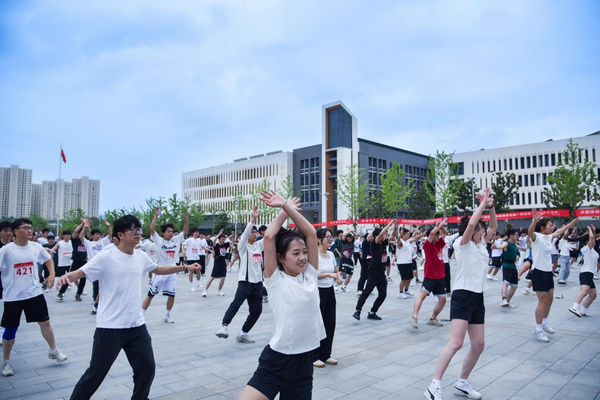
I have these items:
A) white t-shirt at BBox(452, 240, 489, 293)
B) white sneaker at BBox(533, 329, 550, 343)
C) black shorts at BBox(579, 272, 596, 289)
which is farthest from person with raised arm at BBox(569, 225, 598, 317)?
white t-shirt at BBox(452, 240, 489, 293)

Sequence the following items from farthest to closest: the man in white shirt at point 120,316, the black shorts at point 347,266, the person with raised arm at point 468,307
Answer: the black shorts at point 347,266 < the person with raised arm at point 468,307 < the man in white shirt at point 120,316

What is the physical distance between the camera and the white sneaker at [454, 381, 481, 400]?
176 inches

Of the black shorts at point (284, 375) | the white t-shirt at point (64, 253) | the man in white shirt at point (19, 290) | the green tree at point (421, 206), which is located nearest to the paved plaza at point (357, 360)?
the man in white shirt at point (19, 290)

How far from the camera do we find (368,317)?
8.98 meters

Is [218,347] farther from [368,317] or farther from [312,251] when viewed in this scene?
[312,251]

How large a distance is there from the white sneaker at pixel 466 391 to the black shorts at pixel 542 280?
3.34 m

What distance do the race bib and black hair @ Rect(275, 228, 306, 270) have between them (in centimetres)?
448

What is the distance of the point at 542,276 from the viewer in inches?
279

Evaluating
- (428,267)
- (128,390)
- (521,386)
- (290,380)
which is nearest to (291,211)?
(290,380)

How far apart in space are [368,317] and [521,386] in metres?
4.32

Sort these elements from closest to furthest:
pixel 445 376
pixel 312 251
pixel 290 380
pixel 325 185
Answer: pixel 290 380, pixel 312 251, pixel 445 376, pixel 325 185

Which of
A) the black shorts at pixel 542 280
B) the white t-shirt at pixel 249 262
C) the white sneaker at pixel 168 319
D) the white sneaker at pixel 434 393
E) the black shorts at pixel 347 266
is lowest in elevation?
the white sneaker at pixel 168 319

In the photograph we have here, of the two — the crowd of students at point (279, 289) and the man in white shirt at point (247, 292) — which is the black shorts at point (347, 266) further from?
the man in white shirt at point (247, 292)

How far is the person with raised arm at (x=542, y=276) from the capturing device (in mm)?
6992
